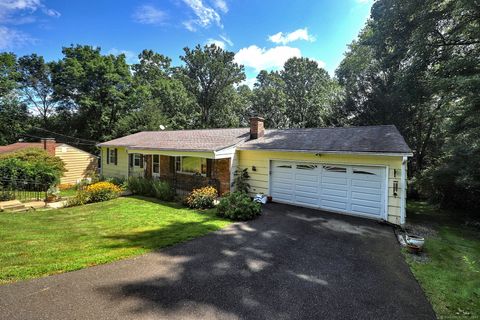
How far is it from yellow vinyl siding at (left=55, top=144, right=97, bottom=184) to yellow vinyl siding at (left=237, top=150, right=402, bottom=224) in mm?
14764

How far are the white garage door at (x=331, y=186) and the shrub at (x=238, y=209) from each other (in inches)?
103

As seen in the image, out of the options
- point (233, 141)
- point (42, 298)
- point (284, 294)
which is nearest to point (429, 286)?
point (284, 294)

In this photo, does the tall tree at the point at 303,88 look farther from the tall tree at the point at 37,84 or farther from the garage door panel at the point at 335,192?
the tall tree at the point at 37,84

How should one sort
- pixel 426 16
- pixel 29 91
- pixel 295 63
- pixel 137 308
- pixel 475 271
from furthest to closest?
pixel 295 63 → pixel 29 91 → pixel 426 16 → pixel 475 271 → pixel 137 308

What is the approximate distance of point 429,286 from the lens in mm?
4957

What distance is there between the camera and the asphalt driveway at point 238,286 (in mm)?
3998

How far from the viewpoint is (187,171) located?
49.0 feet

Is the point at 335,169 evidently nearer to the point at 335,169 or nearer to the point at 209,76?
the point at 335,169

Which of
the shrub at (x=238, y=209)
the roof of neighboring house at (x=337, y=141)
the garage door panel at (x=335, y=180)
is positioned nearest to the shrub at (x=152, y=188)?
the shrub at (x=238, y=209)

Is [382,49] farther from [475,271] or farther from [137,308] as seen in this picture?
[137,308]

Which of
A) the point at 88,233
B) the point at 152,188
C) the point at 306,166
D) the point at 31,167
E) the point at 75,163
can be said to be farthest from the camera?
the point at 75,163

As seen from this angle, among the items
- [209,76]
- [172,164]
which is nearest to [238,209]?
[172,164]

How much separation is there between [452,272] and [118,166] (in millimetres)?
20445

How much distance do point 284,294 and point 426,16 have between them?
14.8 m
